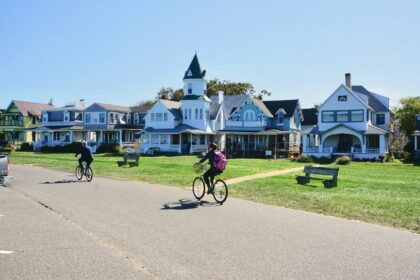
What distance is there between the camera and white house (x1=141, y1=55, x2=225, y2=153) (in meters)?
53.0

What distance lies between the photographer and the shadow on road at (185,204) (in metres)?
12.6

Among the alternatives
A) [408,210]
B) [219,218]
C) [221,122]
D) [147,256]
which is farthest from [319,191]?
[221,122]

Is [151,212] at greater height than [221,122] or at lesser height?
lesser

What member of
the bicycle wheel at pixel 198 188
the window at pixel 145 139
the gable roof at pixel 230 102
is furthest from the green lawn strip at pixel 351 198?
the gable roof at pixel 230 102

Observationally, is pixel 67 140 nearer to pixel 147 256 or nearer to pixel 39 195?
Result: pixel 39 195

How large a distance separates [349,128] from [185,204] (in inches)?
1355

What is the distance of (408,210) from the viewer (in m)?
12.4

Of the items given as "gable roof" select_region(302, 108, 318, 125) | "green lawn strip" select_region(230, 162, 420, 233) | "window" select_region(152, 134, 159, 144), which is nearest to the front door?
"gable roof" select_region(302, 108, 318, 125)

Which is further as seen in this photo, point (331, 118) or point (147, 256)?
point (331, 118)

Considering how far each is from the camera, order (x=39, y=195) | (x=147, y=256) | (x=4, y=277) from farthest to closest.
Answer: (x=39, y=195) < (x=147, y=256) < (x=4, y=277)

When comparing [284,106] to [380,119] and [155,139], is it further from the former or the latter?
[155,139]

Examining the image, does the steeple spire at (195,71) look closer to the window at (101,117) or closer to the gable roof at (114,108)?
the gable roof at (114,108)

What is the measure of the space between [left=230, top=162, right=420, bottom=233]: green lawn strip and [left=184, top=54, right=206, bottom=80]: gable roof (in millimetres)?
35304

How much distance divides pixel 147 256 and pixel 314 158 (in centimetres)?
3682
